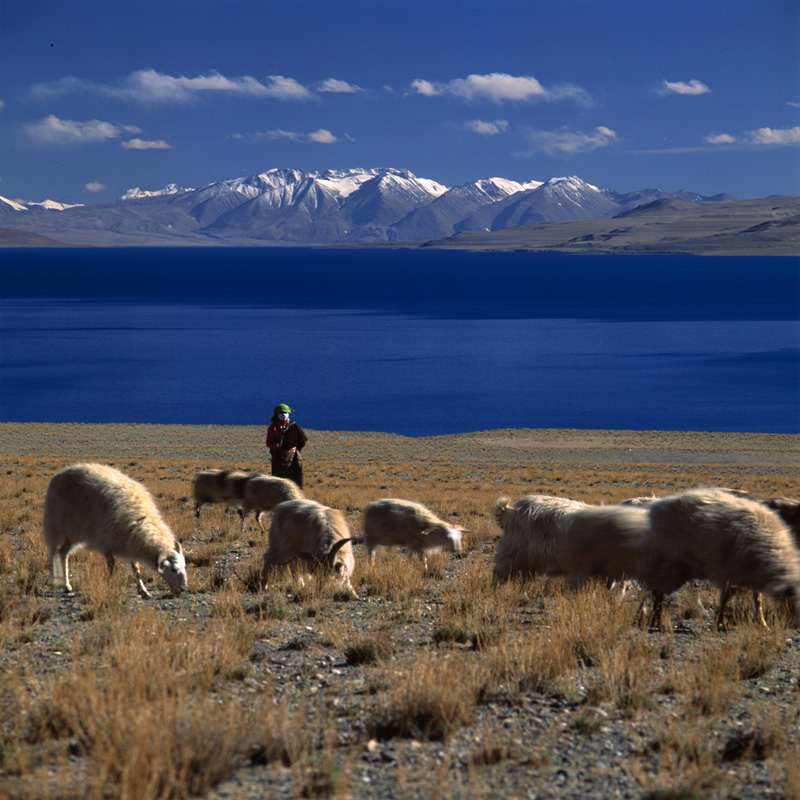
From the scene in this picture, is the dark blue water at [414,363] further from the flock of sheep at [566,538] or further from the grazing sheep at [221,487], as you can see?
the flock of sheep at [566,538]

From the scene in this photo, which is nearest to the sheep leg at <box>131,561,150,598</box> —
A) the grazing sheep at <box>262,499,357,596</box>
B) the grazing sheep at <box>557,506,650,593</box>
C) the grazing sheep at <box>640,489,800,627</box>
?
the grazing sheep at <box>262,499,357,596</box>

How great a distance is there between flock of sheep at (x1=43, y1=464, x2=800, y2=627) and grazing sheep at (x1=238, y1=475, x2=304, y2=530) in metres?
3.45

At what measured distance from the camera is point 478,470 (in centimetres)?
3020

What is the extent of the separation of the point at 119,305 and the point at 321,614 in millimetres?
147849

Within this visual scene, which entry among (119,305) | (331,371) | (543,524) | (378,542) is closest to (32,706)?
(543,524)

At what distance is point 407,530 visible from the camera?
1025 cm

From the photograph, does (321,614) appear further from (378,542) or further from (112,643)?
(378,542)

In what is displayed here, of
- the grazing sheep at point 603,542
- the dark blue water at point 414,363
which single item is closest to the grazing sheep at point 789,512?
the grazing sheep at point 603,542

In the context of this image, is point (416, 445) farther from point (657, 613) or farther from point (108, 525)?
point (657, 613)

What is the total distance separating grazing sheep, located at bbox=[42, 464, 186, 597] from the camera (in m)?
7.41

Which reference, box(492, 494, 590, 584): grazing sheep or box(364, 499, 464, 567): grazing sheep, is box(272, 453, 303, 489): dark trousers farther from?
box(492, 494, 590, 584): grazing sheep

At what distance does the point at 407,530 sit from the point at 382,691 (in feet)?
18.1

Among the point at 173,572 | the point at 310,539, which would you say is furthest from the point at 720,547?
the point at 173,572

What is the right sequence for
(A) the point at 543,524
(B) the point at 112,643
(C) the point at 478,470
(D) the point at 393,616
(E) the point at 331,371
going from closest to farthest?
(B) the point at 112,643 < (D) the point at 393,616 < (A) the point at 543,524 < (C) the point at 478,470 < (E) the point at 331,371
